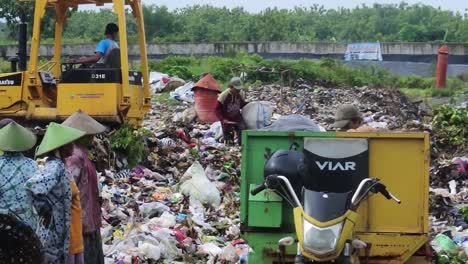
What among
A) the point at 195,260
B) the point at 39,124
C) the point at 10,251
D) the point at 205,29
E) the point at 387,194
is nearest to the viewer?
the point at 10,251

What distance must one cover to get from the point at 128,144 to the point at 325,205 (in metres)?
6.60

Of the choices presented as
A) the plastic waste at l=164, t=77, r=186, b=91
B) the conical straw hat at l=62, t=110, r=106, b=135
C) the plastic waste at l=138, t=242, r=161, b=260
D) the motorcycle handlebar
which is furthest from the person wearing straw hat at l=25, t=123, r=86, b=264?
the plastic waste at l=164, t=77, r=186, b=91

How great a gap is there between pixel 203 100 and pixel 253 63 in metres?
12.8

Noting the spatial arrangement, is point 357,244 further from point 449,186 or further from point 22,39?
point 22,39

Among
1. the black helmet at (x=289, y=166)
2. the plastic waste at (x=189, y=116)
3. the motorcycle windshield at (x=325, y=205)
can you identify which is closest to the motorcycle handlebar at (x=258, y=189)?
the black helmet at (x=289, y=166)

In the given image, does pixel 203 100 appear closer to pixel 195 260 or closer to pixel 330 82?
pixel 195 260

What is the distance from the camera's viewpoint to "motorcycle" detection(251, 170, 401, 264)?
5.20 meters

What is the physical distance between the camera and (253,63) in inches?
1177

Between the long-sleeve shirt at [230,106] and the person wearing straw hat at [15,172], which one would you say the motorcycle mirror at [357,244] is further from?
the long-sleeve shirt at [230,106]

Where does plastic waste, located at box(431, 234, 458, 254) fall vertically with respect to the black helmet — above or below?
below

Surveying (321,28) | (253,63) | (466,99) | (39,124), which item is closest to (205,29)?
(321,28)

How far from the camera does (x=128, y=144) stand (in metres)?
11.7

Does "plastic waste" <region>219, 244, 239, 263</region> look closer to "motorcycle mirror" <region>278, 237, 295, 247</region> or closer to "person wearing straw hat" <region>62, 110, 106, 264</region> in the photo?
"person wearing straw hat" <region>62, 110, 106, 264</region>

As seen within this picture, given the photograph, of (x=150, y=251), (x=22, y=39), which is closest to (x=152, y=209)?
(x=150, y=251)
